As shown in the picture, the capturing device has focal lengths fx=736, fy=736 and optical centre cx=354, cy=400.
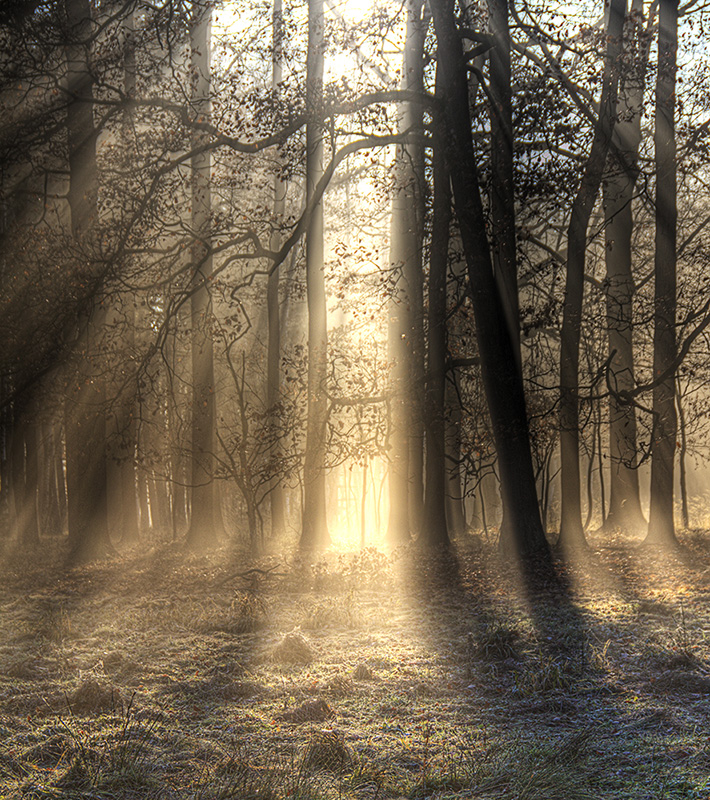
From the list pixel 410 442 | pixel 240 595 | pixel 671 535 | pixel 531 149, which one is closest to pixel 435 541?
pixel 410 442

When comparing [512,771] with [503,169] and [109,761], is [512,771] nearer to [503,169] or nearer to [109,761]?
[109,761]

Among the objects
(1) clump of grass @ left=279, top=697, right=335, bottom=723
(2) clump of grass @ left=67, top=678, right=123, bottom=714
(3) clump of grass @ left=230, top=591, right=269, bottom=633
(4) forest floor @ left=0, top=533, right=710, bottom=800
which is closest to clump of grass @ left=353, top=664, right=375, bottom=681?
(4) forest floor @ left=0, top=533, right=710, bottom=800

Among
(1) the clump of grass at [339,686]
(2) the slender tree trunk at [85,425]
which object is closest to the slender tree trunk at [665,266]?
(1) the clump of grass at [339,686]

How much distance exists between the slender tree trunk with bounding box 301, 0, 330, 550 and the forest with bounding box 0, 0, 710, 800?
94 mm

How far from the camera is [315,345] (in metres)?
13.9

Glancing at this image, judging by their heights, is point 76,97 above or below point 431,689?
above

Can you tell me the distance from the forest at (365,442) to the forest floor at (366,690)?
0.03 metres

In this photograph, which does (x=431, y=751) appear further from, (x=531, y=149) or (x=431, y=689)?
(x=531, y=149)

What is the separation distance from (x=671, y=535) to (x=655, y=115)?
20.7 ft

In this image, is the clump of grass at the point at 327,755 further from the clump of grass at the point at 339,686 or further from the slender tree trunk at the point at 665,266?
the slender tree trunk at the point at 665,266

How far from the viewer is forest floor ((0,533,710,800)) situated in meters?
3.73

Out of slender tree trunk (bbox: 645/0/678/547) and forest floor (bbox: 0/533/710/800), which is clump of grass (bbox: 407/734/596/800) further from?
slender tree trunk (bbox: 645/0/678/547)

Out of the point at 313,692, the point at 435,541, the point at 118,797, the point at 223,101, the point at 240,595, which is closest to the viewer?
the point at 118,797

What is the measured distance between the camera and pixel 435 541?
12.4 metres
